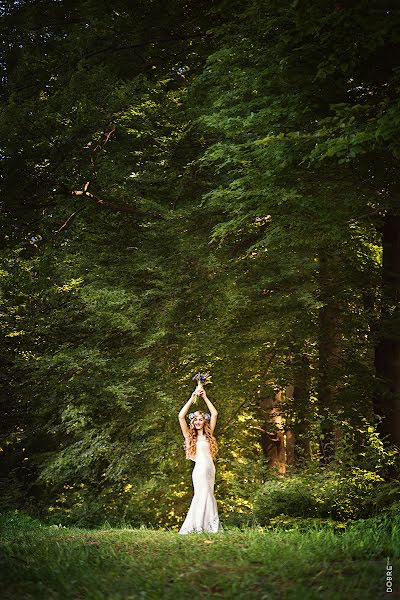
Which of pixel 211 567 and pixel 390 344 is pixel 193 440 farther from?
pixel 211 567

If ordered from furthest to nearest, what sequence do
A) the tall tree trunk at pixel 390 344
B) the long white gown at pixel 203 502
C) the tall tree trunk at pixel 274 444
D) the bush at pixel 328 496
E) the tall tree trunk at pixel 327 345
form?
the tall tree trunk at pixel 274 444
the tall tree trunk at pixel 327 345
the tall tree trunk at pixel 390 344
the long white gown at pixel 203 502
the bush at pixel 328 496

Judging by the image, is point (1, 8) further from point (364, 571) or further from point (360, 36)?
point (364, 571)

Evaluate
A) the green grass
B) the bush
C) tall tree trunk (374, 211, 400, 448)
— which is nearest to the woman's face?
the bush

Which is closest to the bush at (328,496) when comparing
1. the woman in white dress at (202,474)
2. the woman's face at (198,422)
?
the woman in white dress at (202,474)

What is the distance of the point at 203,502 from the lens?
487 inches

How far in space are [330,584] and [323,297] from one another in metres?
10.6

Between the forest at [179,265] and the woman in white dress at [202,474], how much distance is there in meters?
1.23

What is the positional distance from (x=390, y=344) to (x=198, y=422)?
13.6 feet

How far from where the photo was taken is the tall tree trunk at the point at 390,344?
46.9 feet

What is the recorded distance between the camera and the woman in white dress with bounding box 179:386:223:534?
40.2 feet

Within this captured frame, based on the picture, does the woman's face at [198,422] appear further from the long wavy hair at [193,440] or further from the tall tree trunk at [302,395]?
the tall tree trunk at [302,395]

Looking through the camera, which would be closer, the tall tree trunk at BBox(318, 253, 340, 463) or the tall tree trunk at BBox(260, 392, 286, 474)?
the tall tree trunk at BBox(318, 253, 340, 463)

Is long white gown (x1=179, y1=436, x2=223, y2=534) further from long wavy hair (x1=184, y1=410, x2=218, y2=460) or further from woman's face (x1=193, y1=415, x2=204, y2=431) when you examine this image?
woman's face (x1=193, y1=415, x2=204, y2=431)

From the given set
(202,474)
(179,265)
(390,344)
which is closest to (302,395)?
(390,344)
